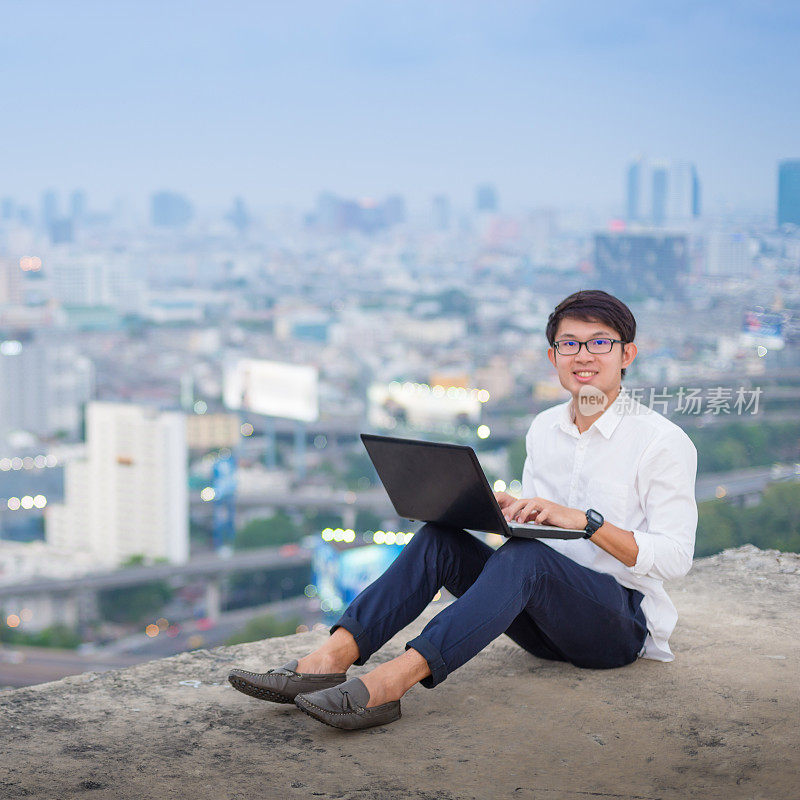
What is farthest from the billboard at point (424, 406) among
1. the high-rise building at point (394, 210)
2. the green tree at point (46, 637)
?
the high-rise building at point (394, 210)

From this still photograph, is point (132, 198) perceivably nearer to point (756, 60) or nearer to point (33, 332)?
point (33, 332)

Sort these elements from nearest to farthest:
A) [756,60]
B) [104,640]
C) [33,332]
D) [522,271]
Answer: [104,640] → [756,60] → [522,271] → [33,332]

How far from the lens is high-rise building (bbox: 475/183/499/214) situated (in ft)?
116

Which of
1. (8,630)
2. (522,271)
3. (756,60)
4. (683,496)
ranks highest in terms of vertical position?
(756,60)

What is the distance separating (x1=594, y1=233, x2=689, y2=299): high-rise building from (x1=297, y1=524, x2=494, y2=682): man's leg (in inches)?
624

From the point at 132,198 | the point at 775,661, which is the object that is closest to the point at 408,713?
the point at 775,661

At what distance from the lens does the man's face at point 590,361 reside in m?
1.36

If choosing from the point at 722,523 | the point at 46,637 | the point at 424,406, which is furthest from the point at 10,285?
the point at 722,523

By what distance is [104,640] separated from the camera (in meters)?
17.9

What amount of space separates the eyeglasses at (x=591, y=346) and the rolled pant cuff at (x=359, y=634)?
0.46 meters

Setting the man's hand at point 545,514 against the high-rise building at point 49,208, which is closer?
the man's hand at point 545,514

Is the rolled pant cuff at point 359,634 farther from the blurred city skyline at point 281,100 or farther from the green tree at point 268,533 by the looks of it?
the blurred city skyline at point 281,100

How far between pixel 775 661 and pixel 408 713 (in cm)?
60

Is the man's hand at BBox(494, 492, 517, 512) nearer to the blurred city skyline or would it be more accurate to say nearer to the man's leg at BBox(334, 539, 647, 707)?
the man's leg at BBox(334, 539, 647, 707)
